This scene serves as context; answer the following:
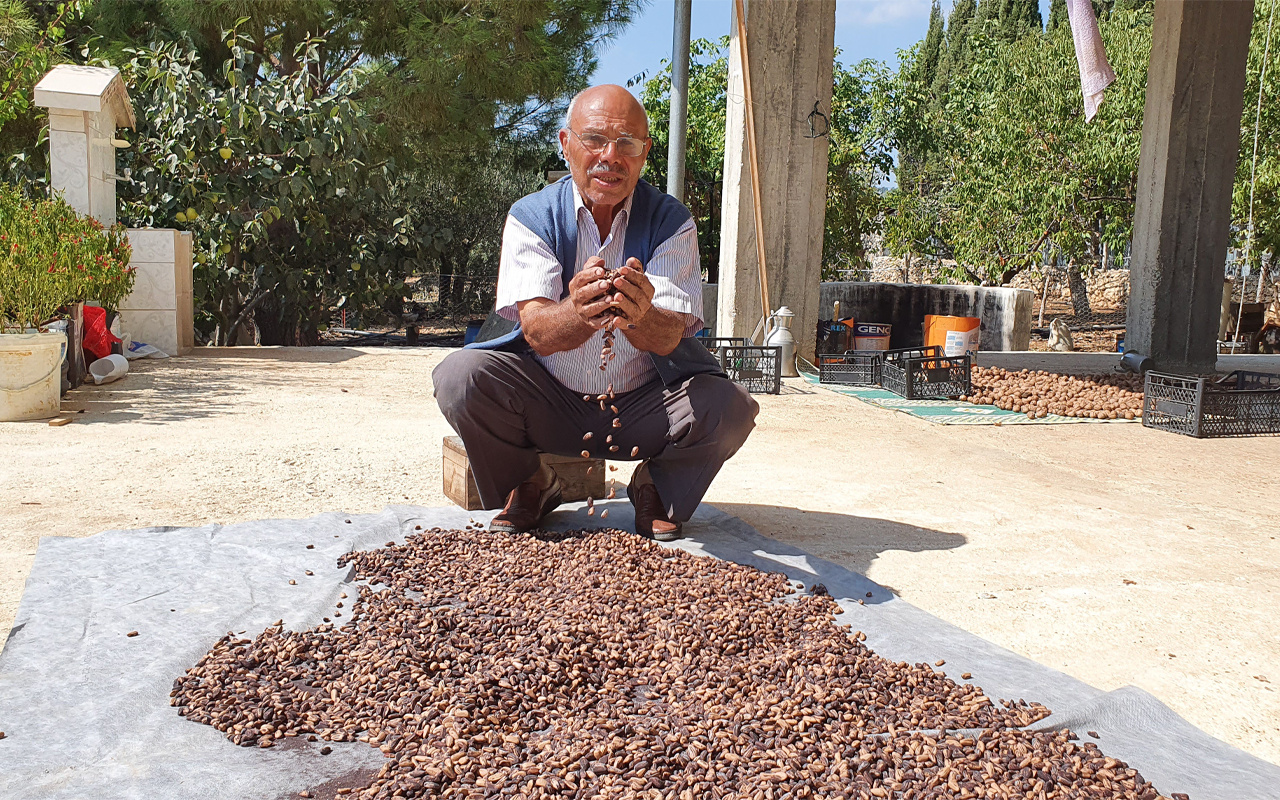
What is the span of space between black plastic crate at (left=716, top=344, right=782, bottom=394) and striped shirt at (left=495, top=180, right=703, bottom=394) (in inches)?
128

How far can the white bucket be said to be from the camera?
4.27 meters

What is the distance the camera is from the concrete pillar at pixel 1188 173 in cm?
682

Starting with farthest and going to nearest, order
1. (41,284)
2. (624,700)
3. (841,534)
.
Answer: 1. (41,284)
2. (841,534)
3. (624,700)

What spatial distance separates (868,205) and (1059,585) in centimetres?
1060

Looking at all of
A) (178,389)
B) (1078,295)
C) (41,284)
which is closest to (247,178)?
(178,389)

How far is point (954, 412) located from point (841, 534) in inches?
108

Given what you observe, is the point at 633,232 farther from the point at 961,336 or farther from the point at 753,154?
the point at 961,336

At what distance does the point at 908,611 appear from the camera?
227 centimetres

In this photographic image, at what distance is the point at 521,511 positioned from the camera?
9.09ft

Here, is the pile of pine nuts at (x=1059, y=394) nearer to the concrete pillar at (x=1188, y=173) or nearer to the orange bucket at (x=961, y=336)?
the orange bucket at (x=961, y=336)

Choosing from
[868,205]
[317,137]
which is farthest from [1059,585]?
[868,205]

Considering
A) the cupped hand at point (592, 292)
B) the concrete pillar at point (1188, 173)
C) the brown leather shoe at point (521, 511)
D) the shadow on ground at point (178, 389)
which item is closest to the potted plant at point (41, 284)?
the shadow on ground at point (178, 389)

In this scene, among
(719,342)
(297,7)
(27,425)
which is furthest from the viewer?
(297,7)

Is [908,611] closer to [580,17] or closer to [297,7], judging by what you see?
[297,7]
